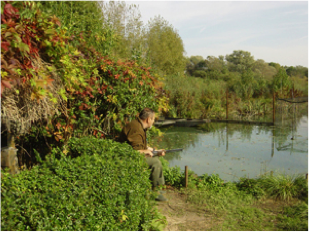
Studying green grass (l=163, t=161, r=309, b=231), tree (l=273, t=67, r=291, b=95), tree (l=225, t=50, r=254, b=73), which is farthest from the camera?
tree (l=225, t=50, r=254, b=73)

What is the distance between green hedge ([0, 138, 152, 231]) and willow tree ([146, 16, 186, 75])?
28345 mm

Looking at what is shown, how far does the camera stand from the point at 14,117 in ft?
12.2

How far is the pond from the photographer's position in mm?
7352

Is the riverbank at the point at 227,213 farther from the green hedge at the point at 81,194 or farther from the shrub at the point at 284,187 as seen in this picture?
the green hedge at the point at 81,194

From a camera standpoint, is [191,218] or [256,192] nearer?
[191,218]

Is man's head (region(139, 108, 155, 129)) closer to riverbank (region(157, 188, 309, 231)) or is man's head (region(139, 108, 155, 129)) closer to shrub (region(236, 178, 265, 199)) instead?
riverbank (region(157, 188, 309, 231))

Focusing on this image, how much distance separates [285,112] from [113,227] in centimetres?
1881

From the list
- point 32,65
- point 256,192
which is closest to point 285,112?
point 256,192

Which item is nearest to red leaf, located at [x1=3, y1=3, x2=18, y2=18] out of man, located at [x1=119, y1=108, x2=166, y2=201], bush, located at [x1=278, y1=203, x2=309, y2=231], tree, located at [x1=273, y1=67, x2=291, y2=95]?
man, located at [x1=119, y1=108, x2=166, y2=201]

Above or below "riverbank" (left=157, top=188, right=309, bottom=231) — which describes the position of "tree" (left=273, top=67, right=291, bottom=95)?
above

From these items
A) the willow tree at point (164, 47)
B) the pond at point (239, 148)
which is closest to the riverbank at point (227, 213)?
the pond at point (239, 148)

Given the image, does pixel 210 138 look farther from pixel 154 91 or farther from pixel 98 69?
pixel 98 69

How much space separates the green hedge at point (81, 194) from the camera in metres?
2.36

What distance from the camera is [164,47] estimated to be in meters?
32.4
